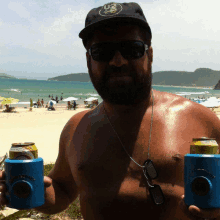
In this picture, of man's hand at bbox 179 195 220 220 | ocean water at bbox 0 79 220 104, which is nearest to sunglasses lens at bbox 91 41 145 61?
man's hand at bbox 179 195 220 220

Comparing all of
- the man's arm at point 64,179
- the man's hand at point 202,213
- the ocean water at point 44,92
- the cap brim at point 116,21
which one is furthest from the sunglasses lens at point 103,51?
the ocean water at point 44,92

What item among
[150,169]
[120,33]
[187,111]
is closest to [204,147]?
[150,169]

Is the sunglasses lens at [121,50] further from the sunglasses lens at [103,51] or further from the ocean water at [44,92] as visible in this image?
the ocean water at [44,92]

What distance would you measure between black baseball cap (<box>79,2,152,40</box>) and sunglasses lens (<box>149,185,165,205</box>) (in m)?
0.93

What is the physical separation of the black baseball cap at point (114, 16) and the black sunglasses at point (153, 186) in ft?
2.65

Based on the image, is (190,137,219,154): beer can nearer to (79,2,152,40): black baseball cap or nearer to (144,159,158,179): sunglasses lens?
(144,159,158,179): sunglasses lens

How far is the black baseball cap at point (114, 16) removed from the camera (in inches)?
61.5

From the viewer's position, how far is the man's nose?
5.22ft

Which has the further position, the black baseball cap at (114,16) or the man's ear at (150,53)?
the man's ear at (150,53)

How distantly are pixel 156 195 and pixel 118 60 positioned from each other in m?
0.78

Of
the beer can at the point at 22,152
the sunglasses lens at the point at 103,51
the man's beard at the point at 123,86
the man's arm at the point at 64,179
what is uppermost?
the sunglasses lens at the point at 103,51

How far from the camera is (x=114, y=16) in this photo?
1.55 metres

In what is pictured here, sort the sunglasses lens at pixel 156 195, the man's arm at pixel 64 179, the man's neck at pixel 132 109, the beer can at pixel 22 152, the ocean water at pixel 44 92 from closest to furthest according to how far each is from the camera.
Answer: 1. the beer can at pixel 22 152
2. the sunglasses lens at pixel 156 195
3. the man's neck at pixel 132 109
4. the man's arm at pixel 64 179
5. the ocean water at pixel 44 92

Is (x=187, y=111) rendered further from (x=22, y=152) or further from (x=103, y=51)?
(x=22, y=152)
